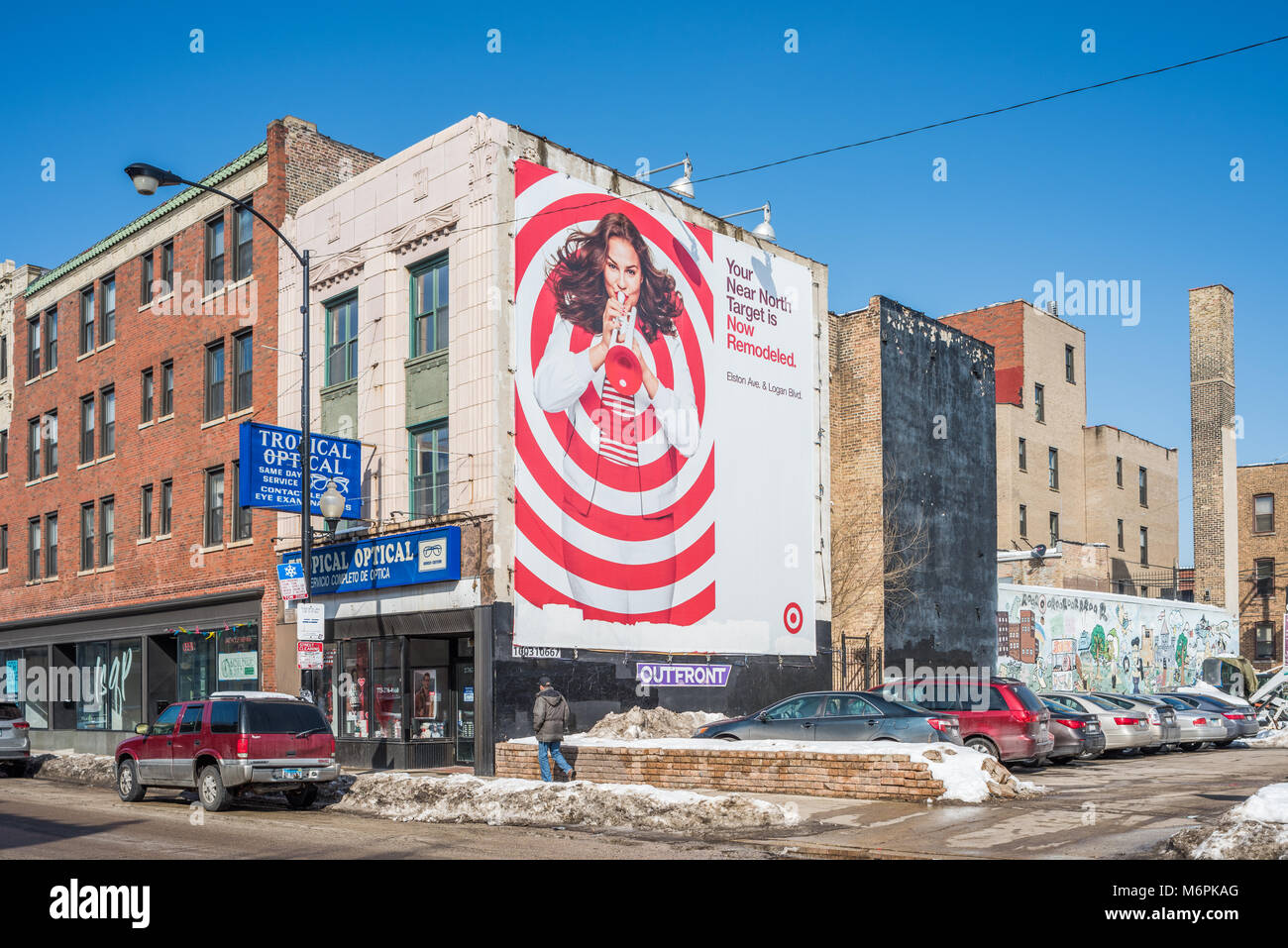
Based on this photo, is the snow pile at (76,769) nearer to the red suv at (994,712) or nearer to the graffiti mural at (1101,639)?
the red suv at (994,712)

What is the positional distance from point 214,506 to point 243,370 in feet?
11.9

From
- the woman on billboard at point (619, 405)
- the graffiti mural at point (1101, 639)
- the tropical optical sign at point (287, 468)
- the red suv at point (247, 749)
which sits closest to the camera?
the red suv at point (247, 749)

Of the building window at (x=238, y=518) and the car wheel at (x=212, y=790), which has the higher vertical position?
the building window at (x=238, y=518)

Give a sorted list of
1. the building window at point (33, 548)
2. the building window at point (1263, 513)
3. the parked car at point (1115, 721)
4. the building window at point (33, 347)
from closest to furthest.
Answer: the parked car at point (1115, 721)
the building window at point (33, 548)
the building window at point (33, 347)
the building window at point (1263, 513)

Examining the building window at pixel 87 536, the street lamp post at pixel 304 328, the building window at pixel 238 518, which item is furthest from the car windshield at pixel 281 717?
the building window at pixel 87 536

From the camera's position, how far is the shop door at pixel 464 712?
25.5 metres

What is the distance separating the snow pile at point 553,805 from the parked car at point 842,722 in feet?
10.1

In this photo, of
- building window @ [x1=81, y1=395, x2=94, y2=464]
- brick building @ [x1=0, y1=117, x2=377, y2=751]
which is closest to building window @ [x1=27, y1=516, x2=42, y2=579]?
brick building @ [x1=0, y1=117, x2=377, y2=751]

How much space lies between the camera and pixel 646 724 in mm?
24953

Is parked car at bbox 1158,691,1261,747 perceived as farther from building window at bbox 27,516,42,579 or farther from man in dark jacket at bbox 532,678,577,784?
building window at bbox 27,516,42,579

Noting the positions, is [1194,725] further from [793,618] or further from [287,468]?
[287,468]

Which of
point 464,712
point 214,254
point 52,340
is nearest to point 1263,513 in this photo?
point 464,712

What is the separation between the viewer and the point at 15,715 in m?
29.1

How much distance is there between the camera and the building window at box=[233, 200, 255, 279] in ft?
104
